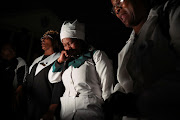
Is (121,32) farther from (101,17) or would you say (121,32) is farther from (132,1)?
(132,1)

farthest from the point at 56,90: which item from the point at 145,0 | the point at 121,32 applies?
the point at 145,0

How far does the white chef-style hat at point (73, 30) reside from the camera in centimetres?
180

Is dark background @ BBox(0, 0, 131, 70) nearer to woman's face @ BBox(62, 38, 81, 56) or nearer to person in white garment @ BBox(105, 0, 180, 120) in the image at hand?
woman's face @ BBox(62, 38, 81, 56)

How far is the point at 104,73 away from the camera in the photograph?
1456 millimetres

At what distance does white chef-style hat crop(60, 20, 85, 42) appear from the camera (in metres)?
1.80

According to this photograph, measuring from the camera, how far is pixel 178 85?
1.81 feet

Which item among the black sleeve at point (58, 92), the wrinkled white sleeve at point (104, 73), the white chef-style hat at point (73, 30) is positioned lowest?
the black sleeve at point (58, 92)

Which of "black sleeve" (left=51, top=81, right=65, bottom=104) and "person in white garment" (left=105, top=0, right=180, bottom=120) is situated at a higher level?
"person in white garment" (left=105, top=0, right=180, bottom=120)

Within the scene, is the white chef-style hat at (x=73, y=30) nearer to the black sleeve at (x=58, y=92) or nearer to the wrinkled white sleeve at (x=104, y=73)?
the wrinkled white sleeve at (x=104, y=73)

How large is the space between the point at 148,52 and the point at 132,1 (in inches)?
20.5

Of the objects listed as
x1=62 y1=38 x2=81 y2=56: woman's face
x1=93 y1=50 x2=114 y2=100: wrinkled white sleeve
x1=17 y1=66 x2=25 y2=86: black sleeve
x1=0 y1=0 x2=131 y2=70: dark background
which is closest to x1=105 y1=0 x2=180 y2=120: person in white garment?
x1=93 y1=50 x2=114 y2=100: wrinkled white sleeve

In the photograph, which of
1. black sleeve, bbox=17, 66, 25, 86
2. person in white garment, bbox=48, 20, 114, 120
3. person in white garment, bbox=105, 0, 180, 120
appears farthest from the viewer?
black sleeve, bbox=17, 66, 25, 86

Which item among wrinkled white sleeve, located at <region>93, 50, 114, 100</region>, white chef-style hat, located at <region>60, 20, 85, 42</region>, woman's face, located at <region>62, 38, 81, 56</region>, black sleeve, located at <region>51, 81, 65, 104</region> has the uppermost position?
white chef-style hat, located at <region>60, 20, 85, 42</region>

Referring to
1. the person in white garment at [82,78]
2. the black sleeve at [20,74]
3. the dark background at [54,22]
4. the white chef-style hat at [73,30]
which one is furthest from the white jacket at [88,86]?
the black sleeve at [20,74]
